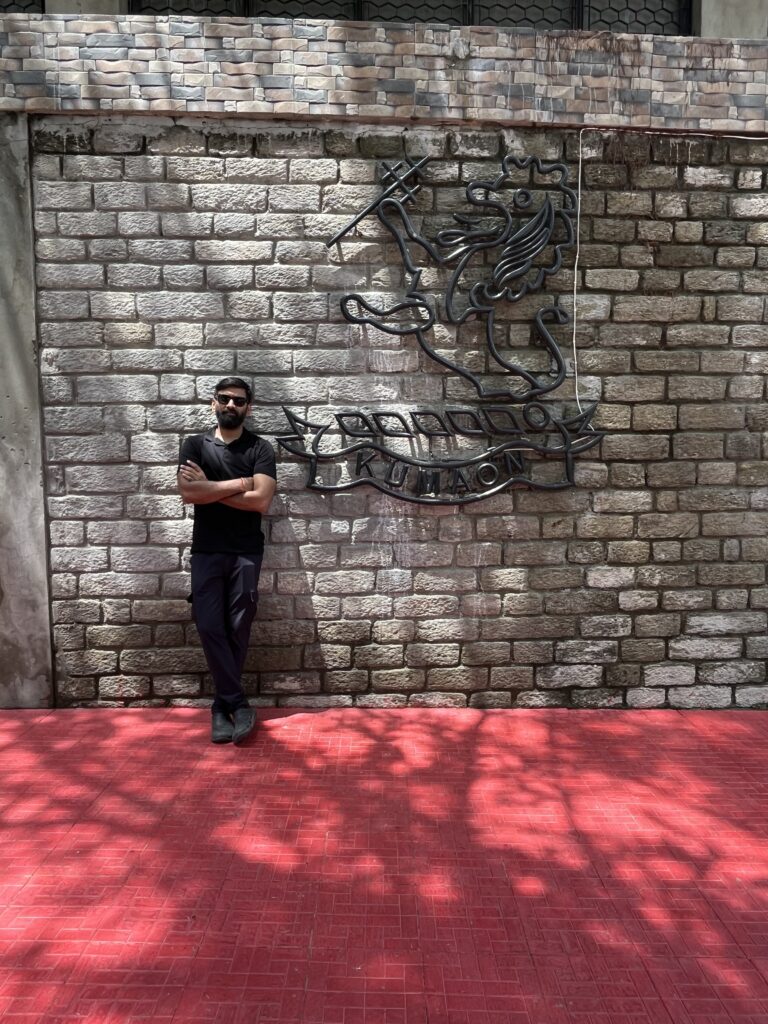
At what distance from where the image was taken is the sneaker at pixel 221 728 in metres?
4.47

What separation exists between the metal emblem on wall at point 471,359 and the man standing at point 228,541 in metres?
0.38

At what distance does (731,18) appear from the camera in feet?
18.8

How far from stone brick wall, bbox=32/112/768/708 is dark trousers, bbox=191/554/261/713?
1.18 feet

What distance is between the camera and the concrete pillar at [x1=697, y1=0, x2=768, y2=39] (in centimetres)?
568

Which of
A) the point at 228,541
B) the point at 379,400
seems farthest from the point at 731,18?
the point at 228,541

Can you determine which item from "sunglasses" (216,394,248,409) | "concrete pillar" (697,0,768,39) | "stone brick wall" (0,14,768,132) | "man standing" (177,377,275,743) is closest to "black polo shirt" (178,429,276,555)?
"man standing" (177,377,275,743)

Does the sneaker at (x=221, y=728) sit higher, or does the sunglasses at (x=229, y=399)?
the sunglasses at (x=229, y=399)

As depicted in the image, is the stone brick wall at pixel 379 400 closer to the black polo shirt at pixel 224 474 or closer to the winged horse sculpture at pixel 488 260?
the winged horse sculpture at pixel 488 260

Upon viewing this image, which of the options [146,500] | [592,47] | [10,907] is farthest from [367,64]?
[10,907]

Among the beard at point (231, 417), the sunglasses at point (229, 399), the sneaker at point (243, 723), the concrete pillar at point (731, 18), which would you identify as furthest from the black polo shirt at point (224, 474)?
the concrete pillar at point (731, 18)

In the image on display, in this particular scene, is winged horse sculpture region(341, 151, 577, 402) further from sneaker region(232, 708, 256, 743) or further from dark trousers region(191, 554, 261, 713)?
sneaker region(232, 708, 256, 743)

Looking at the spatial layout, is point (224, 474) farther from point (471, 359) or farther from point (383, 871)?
point (383, 871)

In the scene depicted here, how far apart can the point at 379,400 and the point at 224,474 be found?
3.41 ft

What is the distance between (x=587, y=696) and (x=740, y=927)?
6.80ft
